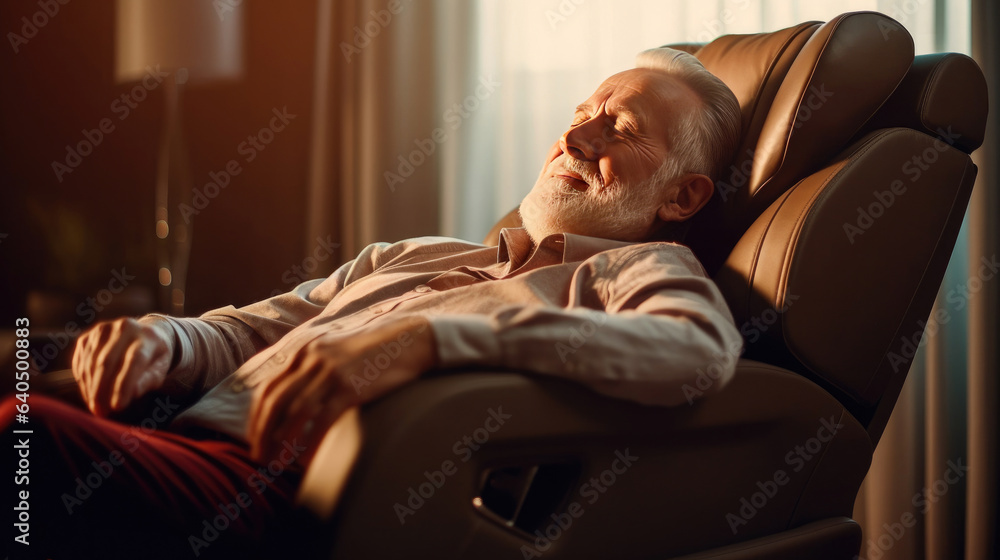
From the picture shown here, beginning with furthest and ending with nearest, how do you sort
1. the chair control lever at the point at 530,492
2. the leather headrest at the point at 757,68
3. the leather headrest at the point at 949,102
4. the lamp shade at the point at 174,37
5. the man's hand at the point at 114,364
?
1. the lamp shade at the point at 174,37
2. the leather headrest at the point at 757,68
3. the leather headrest at the point at 949,102
4. the man's hand at the point at 114,364
5. the chair control lever at the point at 530,492

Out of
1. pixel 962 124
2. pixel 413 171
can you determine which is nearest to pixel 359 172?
pixel 413 171

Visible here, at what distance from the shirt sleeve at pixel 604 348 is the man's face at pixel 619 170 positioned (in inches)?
18.0

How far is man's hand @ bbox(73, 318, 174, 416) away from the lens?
3.09 feet

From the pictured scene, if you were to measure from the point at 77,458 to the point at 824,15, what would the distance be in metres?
1.84

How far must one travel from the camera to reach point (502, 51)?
7.18ft


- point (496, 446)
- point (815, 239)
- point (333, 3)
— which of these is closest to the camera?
point (496, 446)

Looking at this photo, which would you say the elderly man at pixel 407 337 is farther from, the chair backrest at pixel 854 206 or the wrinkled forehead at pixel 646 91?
the chair backrest at pixel 854 206

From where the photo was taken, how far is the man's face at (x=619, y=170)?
1.22 metres

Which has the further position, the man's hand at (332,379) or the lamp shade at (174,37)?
the lamp shade at (174,37)

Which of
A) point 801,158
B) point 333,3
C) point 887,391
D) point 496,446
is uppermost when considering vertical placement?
point 333,3

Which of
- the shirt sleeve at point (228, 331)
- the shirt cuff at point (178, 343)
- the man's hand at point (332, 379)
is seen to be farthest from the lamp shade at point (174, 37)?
the man's hand at point (332, 379)

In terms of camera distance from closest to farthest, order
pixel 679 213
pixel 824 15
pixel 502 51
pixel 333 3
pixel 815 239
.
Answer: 1. pixel 815 239
2. pixel 679 213
3. pixel 824 15
4. pixel 502 51
5. pixel 333 3

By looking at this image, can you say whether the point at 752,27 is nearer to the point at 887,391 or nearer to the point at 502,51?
the point at 502,51

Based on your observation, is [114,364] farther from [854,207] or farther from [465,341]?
[854,207]
